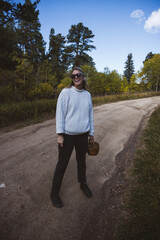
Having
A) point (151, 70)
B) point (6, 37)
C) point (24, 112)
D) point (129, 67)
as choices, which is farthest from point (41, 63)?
point (129, 67)

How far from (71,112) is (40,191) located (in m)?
1.73

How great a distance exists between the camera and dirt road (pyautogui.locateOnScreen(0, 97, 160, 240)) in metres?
1.77

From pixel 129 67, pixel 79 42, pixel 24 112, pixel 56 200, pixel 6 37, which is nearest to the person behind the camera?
pixel 56 200

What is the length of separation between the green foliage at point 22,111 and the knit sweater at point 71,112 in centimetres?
563

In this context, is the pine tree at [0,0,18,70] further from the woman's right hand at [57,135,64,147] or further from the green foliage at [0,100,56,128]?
the woman's right hand at [57,135,64,147]

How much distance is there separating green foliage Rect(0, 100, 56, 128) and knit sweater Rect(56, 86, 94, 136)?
5.63 m

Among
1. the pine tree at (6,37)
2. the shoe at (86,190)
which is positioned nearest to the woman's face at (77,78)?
the shoe at (86,190)

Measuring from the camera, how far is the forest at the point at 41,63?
10450 mm

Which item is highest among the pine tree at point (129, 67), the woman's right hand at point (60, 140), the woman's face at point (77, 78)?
the pine tree at point (129, 67)

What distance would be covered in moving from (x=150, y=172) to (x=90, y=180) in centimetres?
140

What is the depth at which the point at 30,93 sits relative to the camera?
11266 millimetres

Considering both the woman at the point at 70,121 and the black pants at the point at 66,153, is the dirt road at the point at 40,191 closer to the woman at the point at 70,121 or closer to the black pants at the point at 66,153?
the woman at the point at 70,121

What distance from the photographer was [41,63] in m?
13.7

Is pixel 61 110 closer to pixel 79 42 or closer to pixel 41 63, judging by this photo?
pixel 41 63
